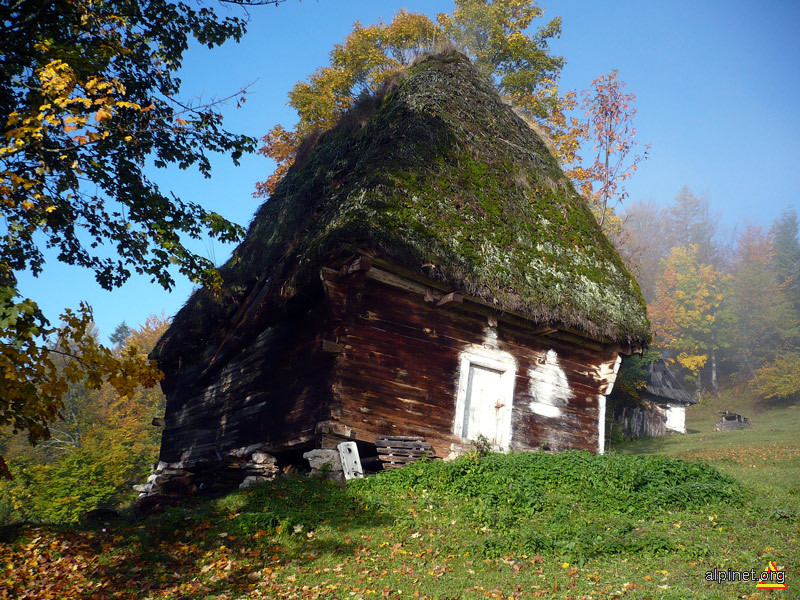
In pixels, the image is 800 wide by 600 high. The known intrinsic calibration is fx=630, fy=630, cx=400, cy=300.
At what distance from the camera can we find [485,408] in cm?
1225

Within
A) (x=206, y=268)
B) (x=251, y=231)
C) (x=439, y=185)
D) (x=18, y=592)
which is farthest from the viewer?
(x=251, y=231)

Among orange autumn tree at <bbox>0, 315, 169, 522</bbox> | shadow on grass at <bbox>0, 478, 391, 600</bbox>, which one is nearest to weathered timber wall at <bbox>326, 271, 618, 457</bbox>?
shadow on grass at <bbox>0, 478, 391, 600</bbox>

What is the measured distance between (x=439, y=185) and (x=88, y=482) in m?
20.8

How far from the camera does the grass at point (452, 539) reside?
6777 millimetres

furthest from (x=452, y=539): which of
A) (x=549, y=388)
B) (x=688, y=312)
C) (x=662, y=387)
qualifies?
(x=688, y=312)

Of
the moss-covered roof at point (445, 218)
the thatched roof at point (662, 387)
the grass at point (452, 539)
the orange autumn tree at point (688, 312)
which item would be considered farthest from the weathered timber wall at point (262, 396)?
the orange autumn tree at point (688, 312)

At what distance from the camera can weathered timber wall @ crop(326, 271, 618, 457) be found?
11.0 meters

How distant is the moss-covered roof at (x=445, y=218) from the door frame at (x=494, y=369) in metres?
1.14

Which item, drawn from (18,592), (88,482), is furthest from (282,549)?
(88,482)

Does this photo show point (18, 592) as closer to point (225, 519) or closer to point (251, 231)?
point (225, 519)

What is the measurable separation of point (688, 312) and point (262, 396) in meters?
44.4

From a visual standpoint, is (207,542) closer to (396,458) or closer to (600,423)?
(396,458)

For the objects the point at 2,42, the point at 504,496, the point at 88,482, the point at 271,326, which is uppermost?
the point at 2,42

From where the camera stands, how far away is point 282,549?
7.88 meters
